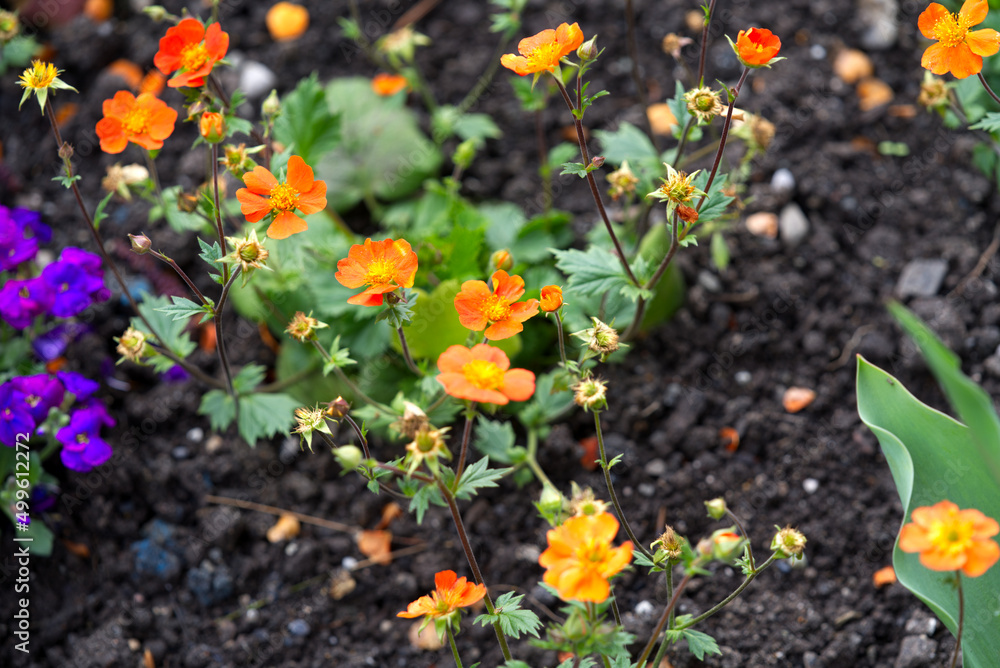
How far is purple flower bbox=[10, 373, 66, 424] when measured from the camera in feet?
7.60

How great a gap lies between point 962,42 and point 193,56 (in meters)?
1.86

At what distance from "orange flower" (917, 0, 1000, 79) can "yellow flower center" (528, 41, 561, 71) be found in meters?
0.89

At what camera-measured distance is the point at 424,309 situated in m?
2.57

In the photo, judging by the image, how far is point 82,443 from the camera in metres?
2.37

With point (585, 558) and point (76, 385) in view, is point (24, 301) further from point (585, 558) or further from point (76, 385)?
point (585, 558)

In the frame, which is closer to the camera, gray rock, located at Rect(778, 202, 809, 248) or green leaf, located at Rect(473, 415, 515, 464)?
green leaf, located at Rect(473, 415, 515, 464)

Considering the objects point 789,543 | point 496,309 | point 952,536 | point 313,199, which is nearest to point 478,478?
point 496,309

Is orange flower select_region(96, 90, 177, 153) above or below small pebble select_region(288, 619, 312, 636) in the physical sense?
above

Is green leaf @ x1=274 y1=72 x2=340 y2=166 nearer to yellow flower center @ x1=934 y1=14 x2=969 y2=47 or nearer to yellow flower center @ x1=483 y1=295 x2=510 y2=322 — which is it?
yellow flower center @ x1=483 y1=295 x2=510 y2=322

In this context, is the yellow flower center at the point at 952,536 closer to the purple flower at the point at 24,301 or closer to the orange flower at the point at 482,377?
the orange flower at the point at 482,377

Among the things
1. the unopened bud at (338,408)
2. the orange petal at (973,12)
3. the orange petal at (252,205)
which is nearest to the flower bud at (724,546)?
the unopened bud at (338,408)

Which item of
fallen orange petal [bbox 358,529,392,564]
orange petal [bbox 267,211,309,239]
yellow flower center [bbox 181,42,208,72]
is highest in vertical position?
yellow flower center [bbox 181,42,208,72]

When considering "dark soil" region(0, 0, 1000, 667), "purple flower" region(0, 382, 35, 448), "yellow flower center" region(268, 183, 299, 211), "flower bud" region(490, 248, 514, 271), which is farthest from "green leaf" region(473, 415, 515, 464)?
"purple flower" region(0, 382, 35, 448)

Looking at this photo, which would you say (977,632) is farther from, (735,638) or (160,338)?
(160,338)
